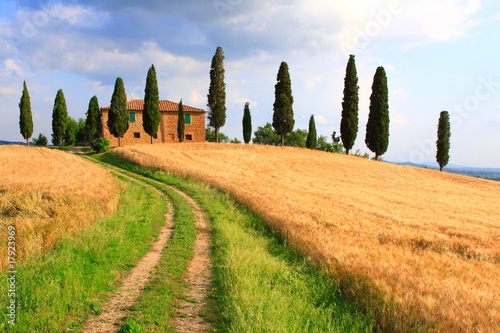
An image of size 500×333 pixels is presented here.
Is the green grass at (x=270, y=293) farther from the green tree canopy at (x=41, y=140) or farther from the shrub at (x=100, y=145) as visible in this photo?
the green tree canopy at (x=41, y=140)

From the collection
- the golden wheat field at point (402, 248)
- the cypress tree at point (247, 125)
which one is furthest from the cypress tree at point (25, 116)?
the cypress tree at point (247, 125)

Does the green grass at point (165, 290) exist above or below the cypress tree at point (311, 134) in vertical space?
below

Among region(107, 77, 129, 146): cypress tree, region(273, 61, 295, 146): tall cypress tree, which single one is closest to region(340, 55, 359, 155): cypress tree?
region(273, 61, 295, 146): tall cypress tree

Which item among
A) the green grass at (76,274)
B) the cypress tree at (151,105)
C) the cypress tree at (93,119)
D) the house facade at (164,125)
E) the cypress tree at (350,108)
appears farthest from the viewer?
the cypress tree at (93,119)

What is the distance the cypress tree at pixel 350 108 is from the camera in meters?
52.4

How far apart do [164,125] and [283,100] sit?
2344 centimetres

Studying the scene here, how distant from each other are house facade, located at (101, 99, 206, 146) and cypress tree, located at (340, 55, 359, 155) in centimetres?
2688

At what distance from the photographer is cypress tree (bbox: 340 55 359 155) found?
52.4m

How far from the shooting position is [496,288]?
7.81 metres

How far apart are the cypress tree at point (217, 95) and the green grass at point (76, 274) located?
46.3 m

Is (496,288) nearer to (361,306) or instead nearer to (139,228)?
(361,306)

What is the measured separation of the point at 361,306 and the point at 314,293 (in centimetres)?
106

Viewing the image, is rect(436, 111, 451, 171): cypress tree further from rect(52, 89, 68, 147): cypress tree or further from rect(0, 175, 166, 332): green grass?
rect(52, 89, 68, 147): cypress tree

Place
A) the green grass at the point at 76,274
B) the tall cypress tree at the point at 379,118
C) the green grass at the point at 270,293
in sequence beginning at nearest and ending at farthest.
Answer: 1. the green grass at the point at 76,274
2. the green grass at the point at 270,293
3. the tall cypress tree at the point at 379,118
